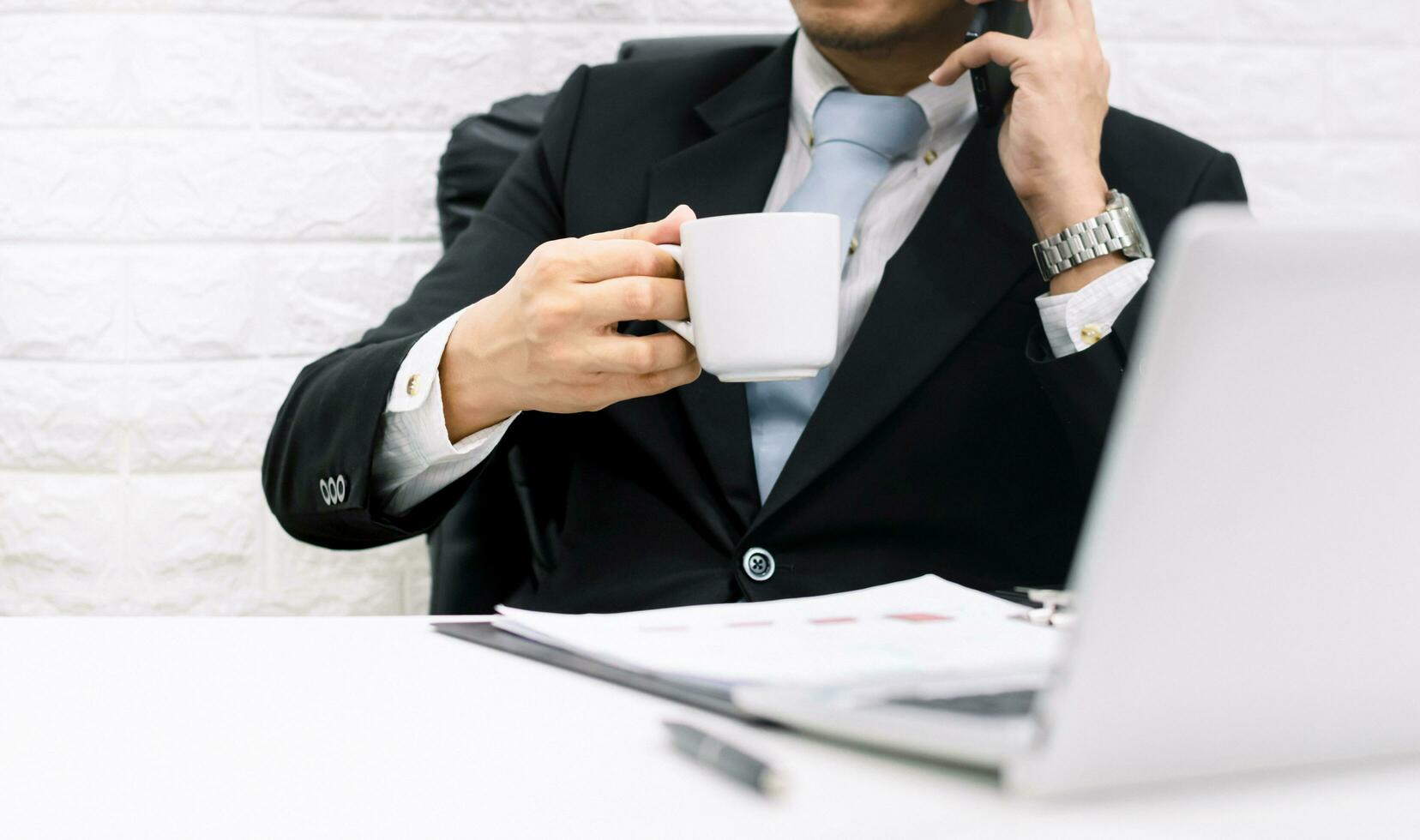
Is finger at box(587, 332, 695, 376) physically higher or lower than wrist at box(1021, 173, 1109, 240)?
lower

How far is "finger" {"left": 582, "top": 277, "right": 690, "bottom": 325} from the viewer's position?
2.37 feet

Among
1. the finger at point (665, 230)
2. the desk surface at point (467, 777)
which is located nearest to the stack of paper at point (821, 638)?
the desk surface at point (467, 777)

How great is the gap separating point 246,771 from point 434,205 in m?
1.17

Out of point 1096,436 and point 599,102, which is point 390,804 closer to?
point 1096,436

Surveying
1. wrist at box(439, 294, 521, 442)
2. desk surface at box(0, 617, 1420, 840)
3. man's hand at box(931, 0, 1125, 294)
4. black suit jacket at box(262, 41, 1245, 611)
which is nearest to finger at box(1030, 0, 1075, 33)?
man's hand at box(931, 0, 1125, 294)

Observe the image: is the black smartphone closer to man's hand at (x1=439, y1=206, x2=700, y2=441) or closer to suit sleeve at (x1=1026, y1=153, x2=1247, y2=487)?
suit sleeve at (x1=1026, y1=153, x2=1247, y2=487)

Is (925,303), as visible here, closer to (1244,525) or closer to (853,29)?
(853,29)

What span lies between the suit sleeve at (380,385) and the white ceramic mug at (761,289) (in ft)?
1.12

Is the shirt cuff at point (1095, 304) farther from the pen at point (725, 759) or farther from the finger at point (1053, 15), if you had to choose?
the pen at point (725, 759)

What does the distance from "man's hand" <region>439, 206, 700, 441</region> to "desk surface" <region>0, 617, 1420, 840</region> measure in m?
0.25

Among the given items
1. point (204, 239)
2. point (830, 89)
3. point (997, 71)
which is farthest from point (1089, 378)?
point (204, 239)

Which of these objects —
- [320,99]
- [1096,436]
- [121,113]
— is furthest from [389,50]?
[1096,436]

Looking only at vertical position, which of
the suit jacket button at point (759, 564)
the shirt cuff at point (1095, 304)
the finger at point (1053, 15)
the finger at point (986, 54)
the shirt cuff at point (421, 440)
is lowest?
the suit jacket button at point (759, 564)

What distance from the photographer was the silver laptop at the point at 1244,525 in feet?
0.98
